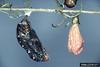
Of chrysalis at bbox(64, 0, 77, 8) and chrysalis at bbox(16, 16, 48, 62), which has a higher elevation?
chrysalis at bbox(64, 0, 77, 8)

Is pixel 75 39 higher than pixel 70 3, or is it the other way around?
pixel 70 3

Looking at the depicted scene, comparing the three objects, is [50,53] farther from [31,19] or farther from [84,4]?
[84,4]

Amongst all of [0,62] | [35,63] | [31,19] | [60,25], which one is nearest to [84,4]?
[60,25]

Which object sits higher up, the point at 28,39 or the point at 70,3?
the point at 70,3

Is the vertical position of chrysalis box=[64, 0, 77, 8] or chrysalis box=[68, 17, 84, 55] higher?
chrysalis box=[64, 0, 77, 8]

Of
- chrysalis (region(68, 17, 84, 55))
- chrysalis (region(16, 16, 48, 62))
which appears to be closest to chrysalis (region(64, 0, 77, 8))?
chrysalis (region(68, 17, 84, 55))

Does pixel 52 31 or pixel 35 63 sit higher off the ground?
pixel 52 31

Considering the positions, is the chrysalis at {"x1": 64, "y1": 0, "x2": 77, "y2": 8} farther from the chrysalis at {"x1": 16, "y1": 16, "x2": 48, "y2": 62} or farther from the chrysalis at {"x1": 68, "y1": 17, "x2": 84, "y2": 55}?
the chrysalis at {"x1": 16, "y1": 16, "x2": 48, "y2": 62}
